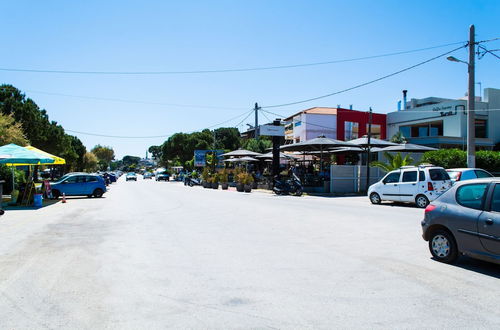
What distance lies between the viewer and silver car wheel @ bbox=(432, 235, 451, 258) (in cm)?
649

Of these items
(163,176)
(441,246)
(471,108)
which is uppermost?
(471,108)

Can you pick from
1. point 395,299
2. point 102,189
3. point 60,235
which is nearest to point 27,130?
point 102,189

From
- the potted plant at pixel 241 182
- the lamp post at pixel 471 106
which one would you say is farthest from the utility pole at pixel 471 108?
the potted plant at pixel 241 182

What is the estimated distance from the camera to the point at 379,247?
7.92 m

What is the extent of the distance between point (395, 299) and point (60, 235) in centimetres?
823

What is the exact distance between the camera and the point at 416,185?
1636cm

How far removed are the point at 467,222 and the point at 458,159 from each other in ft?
73.9

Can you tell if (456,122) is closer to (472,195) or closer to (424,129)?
(424,129)

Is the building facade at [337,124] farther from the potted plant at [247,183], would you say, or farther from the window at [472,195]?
the window at [472,195]

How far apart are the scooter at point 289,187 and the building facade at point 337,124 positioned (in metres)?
20.9

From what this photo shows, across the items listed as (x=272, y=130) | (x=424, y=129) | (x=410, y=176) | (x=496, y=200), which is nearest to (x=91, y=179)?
(x=272, y=130)

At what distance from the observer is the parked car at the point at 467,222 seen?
5.80 meters

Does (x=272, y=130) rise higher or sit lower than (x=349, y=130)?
lower

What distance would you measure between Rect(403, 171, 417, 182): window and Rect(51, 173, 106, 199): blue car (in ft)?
57.2
